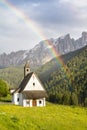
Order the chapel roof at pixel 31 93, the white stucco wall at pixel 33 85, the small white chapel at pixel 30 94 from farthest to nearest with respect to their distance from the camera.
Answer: the white stucco wall at pixel 33 85 → the small white chapel at pixel 30 94 → the chapel roof at pixel 31 93

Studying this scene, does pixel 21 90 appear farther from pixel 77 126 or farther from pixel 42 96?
pixel 77 126

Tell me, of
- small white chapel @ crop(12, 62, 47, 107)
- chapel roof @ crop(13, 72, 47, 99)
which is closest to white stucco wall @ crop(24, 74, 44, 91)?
small white chapel @ crop(12, 62, 47, 107)

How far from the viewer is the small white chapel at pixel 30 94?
8375 cm

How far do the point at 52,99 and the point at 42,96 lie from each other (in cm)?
10020

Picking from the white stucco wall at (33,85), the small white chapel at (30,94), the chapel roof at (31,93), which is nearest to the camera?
the chapel roof at (31,93)

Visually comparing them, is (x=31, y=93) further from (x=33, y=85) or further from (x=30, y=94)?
(x=33, y=85)

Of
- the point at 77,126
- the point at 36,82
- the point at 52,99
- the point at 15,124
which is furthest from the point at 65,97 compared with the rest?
the point at 15,124

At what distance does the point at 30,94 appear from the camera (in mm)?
84188

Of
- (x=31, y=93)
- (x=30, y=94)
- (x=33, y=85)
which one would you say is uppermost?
(x=33, y=85)

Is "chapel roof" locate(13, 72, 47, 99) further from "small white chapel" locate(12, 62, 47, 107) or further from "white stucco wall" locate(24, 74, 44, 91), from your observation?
"white stucco wall" locate(24, 74, 44, 91)

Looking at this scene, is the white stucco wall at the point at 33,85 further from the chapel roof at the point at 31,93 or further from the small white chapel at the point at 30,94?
the chapel roof at the point at 31,93

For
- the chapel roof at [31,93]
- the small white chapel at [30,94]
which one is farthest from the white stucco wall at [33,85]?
the chapel roof at [31,93]

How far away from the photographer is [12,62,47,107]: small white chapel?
275 feet

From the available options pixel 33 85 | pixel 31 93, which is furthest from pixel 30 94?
pixel 33 85
